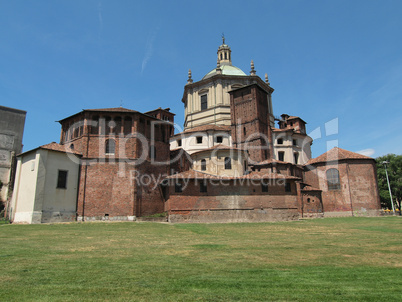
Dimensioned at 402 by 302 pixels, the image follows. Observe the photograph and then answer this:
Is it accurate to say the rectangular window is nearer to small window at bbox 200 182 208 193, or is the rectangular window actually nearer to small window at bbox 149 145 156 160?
small window at bbox 200 182 208 193

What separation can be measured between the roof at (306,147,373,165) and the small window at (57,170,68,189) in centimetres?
3131

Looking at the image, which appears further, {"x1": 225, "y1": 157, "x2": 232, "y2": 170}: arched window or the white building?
{"x1": 225, "y1": 157, "x2": 232, "y2": 170}: arched window

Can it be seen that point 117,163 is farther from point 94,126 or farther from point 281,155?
point 281,155

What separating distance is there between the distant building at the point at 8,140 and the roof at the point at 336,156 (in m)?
40.9

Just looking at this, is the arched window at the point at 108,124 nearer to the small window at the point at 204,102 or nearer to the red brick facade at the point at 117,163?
the red brick facade at the point at 117,163

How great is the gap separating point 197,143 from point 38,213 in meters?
21.2

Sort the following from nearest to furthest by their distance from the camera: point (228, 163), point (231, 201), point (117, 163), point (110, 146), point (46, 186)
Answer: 1. point (46, 186)
2. point (231, 201)
3. point (117, 163)
4. point (110, 146)
5. point (228, 163)

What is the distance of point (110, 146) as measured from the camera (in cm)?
3031

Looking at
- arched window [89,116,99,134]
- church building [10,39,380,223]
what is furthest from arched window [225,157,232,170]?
arched window [89,116,99,134]

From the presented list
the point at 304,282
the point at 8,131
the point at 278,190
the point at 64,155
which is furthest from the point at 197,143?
the point at 304,282

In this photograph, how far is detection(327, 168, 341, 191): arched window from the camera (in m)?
38.9

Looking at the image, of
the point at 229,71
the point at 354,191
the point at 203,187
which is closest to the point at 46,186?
the point at 203,187

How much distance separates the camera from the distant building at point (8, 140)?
38.7m

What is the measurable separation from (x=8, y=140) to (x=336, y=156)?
4505 cm
